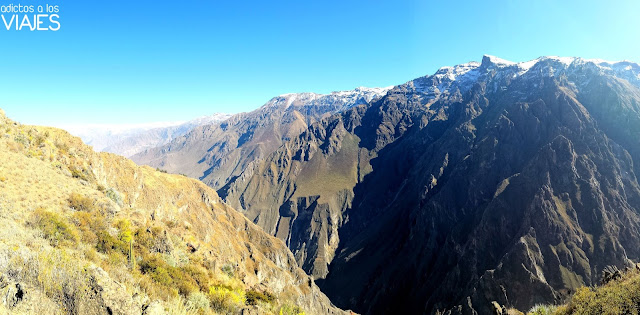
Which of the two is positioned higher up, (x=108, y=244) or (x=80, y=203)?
(x=80, y=203)

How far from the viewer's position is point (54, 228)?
16.8 meters

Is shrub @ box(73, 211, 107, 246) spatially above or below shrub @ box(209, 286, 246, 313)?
above

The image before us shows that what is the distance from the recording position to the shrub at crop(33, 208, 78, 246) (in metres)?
16.2

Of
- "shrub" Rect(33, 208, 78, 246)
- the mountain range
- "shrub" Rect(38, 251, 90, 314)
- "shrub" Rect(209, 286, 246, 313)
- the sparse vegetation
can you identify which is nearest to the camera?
"shrub" Rect(38, 251, 90, 314)

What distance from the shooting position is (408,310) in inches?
4953

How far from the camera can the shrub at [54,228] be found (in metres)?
16.2

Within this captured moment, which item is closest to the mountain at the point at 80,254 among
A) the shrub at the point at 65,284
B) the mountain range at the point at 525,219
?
the shrub at the point at 65,284

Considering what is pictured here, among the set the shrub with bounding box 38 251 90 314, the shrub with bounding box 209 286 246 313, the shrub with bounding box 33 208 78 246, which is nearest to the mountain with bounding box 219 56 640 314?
the shrub with bounding box 209 286 246 313

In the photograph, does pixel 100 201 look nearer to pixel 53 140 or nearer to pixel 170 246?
pixel 170 246

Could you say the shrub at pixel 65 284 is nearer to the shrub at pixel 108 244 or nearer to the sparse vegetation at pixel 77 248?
the sparse vegetation at pixel 77 248

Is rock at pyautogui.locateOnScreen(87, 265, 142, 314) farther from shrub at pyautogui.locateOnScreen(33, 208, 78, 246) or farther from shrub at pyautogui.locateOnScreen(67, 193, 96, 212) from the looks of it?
shrub at pyautogui.locateOnScreen(67, 193, 96, 212)

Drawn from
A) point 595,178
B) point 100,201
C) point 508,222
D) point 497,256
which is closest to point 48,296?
point 100,201

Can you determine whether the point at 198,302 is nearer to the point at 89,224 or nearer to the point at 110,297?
the point at 110,297

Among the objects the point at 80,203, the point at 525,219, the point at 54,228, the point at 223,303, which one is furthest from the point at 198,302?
the point at 525,219
